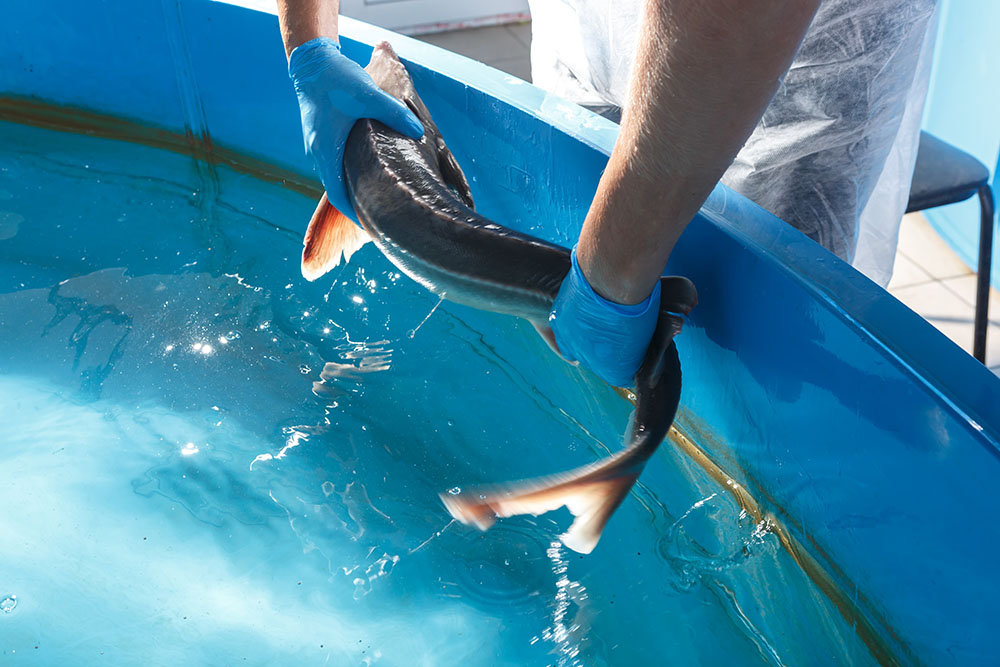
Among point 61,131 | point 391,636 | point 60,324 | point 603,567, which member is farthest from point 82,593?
point 61,131

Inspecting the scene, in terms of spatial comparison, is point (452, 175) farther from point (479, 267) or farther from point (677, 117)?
point (677, 117)

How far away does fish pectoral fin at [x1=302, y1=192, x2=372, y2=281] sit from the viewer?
55.0 inches

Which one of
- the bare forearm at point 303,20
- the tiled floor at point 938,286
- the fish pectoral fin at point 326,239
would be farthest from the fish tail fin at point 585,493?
the tiled floor at point 938,286

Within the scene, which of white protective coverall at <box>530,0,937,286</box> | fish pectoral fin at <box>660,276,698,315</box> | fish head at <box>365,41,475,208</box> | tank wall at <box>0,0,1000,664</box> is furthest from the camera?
fish head at <box>365,41,475,208</box>

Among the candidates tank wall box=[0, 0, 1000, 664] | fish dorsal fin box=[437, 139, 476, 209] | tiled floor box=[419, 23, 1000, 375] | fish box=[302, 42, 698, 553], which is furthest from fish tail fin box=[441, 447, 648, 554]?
tiled floor box=[419, 23, 1000, 375]

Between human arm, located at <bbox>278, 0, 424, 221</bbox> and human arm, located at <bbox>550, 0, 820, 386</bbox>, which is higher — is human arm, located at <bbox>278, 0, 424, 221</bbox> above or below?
below

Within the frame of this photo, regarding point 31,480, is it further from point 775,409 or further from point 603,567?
point 775,409

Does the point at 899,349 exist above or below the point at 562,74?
above

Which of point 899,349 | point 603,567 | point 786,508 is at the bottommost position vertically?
point 603,567

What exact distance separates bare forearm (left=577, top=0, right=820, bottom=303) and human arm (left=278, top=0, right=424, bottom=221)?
0.51 m

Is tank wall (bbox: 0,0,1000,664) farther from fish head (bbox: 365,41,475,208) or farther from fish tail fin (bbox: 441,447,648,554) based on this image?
fish tail fin (bbox: 441,447,648,554)

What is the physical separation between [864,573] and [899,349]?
0.29m

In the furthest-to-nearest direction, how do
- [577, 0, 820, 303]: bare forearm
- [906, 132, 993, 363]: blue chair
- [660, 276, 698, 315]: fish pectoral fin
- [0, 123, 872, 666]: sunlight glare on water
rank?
[906, 132, 993, 363]: blue chair, [0, 123, 872, 666]: sunlight glare on water, [660, 276, 698, 315]: fish pectoral fin, [577, 0, 820, 303]: bare forearm

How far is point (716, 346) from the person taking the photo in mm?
1098
